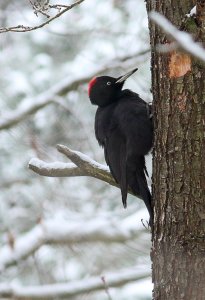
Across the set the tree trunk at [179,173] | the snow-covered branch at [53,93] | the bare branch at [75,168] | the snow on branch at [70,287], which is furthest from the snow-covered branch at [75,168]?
the snow-covered branch at [53,93]

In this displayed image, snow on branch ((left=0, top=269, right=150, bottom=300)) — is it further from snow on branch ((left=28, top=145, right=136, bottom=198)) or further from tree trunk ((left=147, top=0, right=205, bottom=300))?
tree trunk ((left=147, top=0, right=205, bottom=300))

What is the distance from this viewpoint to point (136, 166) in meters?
4.46

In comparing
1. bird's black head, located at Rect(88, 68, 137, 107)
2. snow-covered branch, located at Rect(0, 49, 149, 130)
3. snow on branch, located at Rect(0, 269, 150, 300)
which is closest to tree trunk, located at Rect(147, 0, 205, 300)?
bird's black head, located at Rect(88, 68, 137, 107)

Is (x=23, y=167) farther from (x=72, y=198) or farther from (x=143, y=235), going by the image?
(x=143, y=235)

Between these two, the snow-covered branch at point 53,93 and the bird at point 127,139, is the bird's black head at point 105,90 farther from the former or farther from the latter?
the snow-covered branch at point 53,93

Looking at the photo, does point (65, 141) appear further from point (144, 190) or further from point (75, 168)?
point (144, 190)

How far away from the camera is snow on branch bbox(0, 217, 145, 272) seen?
8891 mm

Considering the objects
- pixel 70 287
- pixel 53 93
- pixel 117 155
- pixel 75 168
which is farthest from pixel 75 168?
pixel 53 93

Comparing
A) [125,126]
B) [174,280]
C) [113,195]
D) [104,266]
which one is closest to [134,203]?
[113,195]

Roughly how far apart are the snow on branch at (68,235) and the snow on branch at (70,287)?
43 cm

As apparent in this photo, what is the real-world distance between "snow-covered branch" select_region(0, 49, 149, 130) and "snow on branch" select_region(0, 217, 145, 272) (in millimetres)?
1553

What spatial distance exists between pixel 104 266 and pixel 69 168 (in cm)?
525

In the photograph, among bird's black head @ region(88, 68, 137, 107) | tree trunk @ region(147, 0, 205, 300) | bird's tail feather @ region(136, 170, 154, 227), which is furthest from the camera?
bird's black head @ region(88, 68, 137, 107)

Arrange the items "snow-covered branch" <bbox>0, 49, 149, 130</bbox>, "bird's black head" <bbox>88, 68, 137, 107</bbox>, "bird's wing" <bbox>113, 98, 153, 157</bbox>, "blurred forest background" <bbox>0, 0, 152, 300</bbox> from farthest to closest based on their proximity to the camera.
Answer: "snow-covered branch" <bbox>0, 49, 149, 130</bbox> → "blurred forest background" <bbox>0, 0, 152, 300</bbox> → "bird's black head" <bbox>88, 68, 137, 107</bbox> → "bird's wing" <bbox>113, 98, 153, 157</bbox>
